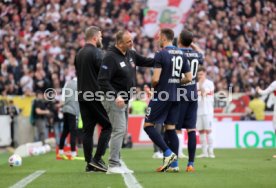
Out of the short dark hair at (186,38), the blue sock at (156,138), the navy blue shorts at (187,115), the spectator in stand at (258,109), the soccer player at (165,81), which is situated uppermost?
the short dark hair at (186,38)

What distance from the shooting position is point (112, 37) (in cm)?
2952

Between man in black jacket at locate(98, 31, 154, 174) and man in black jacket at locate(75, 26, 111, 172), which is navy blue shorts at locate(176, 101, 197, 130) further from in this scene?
man in black jacket at locate(75, 26, 111, 172)

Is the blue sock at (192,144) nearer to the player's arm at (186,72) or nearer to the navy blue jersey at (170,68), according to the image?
the navy blue jersey at (170,68)

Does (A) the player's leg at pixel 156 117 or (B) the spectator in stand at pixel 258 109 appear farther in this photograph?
(B) the spectator in stand at pixel 258 109

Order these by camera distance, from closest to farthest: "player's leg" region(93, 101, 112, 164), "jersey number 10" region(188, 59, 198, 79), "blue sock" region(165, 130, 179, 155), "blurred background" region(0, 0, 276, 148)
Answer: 1. "player's leg" region(93, 101, 112, 164)
2. "blue sock" region(165, 130, 179, 155)
3. "jersey number 10" region(188, 59, 198, 79)
4. "blurred background" region(0, 0, 276, 148)

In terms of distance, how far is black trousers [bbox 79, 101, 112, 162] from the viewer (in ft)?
39.8

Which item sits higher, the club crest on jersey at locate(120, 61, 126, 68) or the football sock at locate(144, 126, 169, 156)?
the club crest on jersey at locate(120, 61, 126, 68)

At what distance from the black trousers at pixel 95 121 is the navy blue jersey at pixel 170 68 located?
3.05 feet

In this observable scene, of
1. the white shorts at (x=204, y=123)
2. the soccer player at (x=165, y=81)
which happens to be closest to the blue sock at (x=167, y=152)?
the soccer player at (x=165, y=81)

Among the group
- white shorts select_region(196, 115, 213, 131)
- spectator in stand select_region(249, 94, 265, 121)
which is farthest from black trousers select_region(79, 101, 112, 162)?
spectator in stand select_region(249, 94, 265, 121)

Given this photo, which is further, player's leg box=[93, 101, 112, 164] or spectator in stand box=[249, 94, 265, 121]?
spectator in stand box=[249, 94, 265, 121]

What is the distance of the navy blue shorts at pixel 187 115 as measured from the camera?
12.6 metres

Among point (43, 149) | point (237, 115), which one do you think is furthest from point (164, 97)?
point (237, 115)

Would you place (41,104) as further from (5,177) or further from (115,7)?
(5,177)
